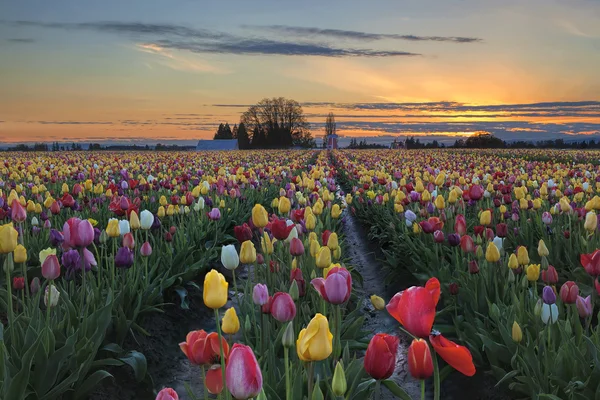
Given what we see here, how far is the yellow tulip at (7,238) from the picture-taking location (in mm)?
3160

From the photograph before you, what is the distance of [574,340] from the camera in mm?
3646

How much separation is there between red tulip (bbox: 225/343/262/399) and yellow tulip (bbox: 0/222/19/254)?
7.04 ft

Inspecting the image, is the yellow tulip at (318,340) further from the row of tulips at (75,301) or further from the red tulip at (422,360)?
the row of tulips at (75,301)

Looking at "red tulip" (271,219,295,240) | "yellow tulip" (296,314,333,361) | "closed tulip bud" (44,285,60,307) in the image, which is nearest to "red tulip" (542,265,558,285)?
"red tulip" (271,219,295,240)

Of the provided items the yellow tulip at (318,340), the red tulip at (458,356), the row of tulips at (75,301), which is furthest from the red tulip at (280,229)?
the red tulip at (458,356)

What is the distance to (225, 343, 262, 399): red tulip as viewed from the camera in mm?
1563

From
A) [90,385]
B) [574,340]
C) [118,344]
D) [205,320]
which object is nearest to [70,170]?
[205,320]

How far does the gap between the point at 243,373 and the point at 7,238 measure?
222cm

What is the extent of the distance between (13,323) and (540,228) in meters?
5.74

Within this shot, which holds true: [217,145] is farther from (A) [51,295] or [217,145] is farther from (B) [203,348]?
(B) [203,348]

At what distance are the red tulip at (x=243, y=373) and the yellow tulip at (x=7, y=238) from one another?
215cm

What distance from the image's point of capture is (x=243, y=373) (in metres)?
1.57

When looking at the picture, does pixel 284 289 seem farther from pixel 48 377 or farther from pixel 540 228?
pixel 540 228

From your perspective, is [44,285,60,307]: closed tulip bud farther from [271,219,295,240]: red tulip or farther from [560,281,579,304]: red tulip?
[560,281,579,304]: red tulip
